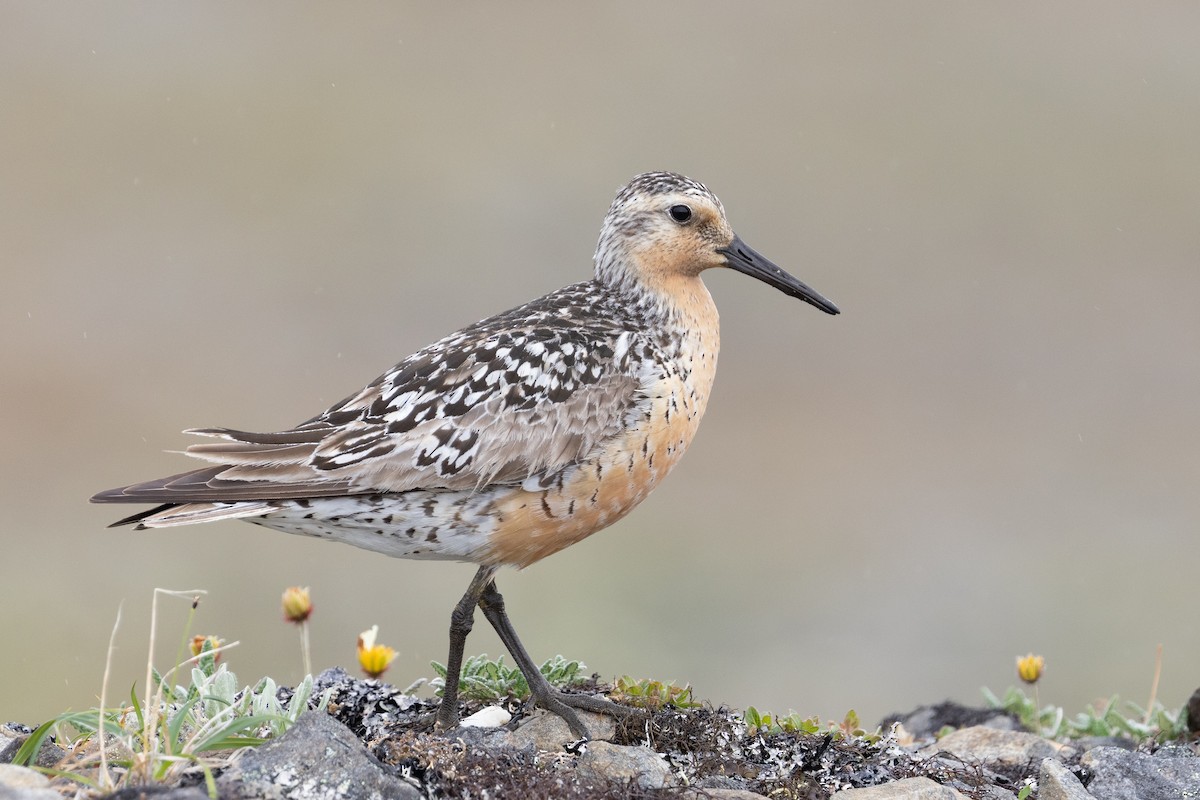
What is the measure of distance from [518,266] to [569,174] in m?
4.73

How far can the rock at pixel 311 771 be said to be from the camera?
5812 mm

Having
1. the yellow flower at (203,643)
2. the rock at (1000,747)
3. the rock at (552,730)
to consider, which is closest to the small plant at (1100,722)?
the rock at (1000,747)

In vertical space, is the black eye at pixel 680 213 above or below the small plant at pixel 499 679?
above

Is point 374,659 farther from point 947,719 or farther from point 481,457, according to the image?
point 947,719

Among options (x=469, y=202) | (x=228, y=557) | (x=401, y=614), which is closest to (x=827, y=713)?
(x=401, y=614)

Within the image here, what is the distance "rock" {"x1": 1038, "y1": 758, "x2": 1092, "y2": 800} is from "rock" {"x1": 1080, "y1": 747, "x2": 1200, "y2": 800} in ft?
0.78

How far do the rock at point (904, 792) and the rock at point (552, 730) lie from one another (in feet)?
4.05

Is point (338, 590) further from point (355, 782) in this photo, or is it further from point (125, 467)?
point (355, 782)

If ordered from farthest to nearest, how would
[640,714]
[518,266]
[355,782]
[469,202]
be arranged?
[469,202] < [518,266] < [640,714] < [355,782]

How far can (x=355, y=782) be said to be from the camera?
589 cm

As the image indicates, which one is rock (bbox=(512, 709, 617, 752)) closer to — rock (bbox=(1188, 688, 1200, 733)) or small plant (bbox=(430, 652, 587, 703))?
small plant (bbox=(430, 652, 587, 703))

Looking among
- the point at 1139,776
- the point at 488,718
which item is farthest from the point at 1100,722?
the point at 488,718

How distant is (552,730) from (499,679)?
0.69 metres

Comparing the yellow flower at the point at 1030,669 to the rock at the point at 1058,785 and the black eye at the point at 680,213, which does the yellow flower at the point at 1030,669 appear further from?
the black eye at the point at 680,213
